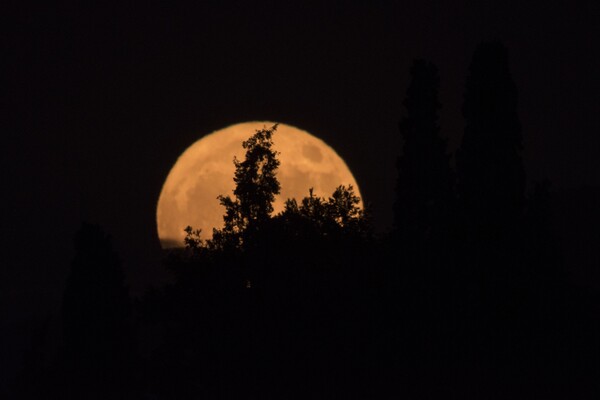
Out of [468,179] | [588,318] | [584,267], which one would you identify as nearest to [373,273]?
[468,179]

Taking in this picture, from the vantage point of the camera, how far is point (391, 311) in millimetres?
58000

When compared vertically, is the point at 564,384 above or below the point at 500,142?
below

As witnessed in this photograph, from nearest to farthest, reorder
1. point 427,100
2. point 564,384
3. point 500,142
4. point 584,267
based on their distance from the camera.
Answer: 1. point 564,384
2. point 500,142
3. point 427,100
4. point 584,267

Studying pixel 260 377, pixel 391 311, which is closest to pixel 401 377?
pixel 391 311

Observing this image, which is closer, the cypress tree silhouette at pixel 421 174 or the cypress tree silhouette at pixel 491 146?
the cypress tree silhouette at pixel 491 146

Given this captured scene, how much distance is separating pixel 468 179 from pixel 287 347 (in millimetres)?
11633

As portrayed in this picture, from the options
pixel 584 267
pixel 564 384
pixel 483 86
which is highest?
pixel 584 267

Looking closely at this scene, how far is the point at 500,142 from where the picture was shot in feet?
193

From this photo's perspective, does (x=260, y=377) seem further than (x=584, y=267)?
No

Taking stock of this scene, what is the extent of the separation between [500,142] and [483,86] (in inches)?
128

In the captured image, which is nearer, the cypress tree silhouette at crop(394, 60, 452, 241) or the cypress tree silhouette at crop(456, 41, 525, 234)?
the cypress tree silhouette at crop(456, 41, 525, 234)

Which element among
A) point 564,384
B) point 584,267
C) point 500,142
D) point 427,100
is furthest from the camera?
point 584,267

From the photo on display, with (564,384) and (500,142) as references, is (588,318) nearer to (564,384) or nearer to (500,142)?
(564,384)

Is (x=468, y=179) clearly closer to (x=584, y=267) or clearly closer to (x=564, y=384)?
(x=564, y=384)
